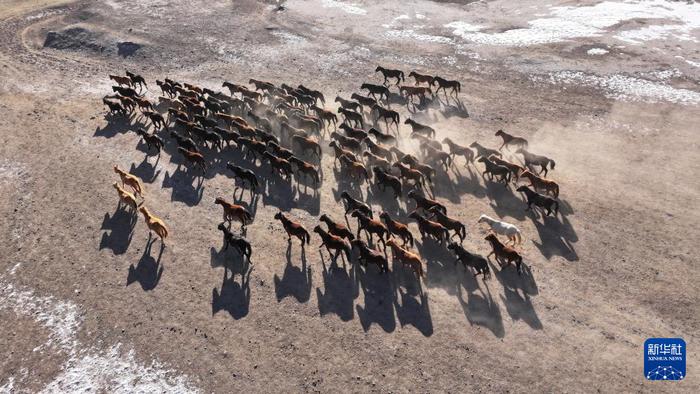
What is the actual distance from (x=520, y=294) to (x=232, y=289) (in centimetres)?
931

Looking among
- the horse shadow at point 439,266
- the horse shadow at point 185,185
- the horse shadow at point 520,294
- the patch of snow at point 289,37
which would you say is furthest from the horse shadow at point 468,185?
the patch of snow at point 289,37

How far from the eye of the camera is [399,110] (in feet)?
84.6

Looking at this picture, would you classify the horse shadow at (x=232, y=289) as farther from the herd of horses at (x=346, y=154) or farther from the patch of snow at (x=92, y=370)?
the patch of snow at (x=92, y=370)

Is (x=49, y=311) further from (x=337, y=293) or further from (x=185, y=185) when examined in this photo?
(x=337, y=293)

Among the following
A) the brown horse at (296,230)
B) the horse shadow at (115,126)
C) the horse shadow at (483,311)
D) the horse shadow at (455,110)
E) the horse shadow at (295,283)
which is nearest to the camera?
the horse shadow at (483,311)

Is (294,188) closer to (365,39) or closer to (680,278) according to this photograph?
(680,278)

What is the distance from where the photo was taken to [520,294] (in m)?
14.1

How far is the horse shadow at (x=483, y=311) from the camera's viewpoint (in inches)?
515

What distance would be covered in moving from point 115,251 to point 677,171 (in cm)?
2379

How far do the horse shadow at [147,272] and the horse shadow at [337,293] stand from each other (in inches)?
213

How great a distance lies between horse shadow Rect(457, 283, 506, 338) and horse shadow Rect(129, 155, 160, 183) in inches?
543

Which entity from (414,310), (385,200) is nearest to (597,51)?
(385,200)

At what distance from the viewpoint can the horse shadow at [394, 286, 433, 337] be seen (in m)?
13.2

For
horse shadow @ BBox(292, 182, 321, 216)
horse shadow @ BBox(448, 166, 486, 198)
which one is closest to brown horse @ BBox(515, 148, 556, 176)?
horse shadow @ BBox(448, 166, 486, 198)
